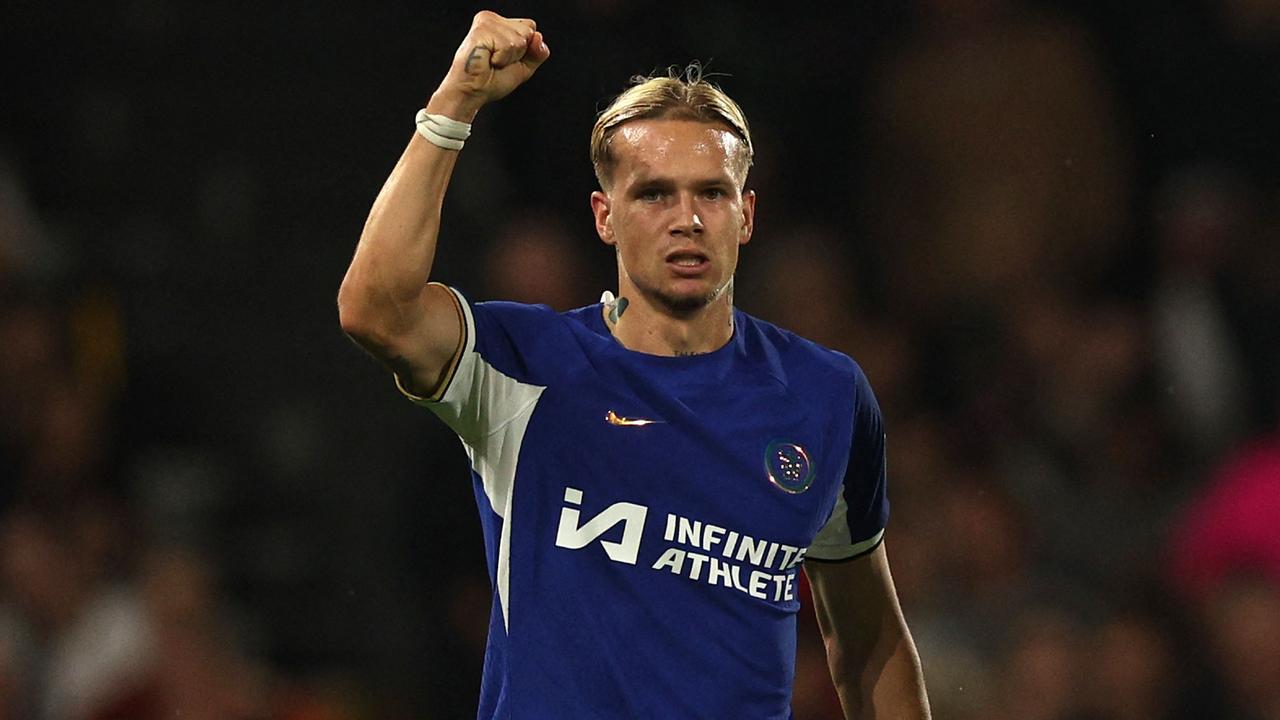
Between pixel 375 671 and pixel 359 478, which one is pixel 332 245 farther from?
pixel 375 671

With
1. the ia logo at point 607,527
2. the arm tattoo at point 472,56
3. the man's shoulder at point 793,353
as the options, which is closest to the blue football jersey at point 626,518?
the ia logo at point 607,527

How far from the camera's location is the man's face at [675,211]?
3.34 metres

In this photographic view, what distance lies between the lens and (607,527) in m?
3.16

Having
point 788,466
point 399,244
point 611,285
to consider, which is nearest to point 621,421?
point 788,466

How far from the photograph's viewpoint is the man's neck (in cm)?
338

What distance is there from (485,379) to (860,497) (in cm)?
89

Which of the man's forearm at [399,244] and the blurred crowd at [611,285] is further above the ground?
the man's forearm at [399,244]

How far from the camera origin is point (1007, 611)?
6168 mm

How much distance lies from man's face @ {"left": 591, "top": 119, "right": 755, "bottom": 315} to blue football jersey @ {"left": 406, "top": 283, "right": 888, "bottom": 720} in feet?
0.46

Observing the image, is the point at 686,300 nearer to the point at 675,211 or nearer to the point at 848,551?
the point at 675,211

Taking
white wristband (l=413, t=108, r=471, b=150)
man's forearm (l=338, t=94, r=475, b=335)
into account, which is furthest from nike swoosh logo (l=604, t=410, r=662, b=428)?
white wristband (l=413, t=108, r=471, b=150)

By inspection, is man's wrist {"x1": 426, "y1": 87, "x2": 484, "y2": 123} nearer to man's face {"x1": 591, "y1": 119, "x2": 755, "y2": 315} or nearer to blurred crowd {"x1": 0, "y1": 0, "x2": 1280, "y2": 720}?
man's face {"x1": 591, "y1": 119, "x2": 755, "y2": 315}

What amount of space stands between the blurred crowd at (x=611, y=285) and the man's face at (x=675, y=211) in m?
3.00

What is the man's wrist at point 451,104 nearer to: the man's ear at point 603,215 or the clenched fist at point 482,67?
the clenched fist at point 482,67
